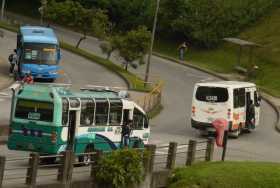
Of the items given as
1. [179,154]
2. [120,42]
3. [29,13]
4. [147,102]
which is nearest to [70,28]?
[29,13]

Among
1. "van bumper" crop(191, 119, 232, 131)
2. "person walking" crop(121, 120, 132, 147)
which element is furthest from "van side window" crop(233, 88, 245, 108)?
"person walking" crop(121, 120, 132, 147)

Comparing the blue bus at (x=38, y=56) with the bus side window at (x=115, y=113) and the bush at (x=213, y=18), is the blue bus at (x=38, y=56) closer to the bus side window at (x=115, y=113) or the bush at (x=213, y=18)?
the bush at (x=213, y=18)

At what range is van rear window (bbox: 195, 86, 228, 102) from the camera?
39.8 meters

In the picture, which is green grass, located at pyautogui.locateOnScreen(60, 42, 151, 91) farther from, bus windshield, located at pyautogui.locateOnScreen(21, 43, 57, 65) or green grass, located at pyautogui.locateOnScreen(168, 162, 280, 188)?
green grass, located at pyautogui.locateOnScreen(168, 162, 280, 188)

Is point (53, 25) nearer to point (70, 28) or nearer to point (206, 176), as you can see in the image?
point (70, 28)

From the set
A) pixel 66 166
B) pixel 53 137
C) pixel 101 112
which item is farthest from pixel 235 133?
pixel 66 166

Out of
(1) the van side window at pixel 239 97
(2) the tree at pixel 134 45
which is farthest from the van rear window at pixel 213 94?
(2) the tree at pixel 134 45

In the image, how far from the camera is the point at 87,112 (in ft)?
88.1

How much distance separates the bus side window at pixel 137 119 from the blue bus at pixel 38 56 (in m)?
24.2

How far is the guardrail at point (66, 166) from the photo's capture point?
60.1 ft

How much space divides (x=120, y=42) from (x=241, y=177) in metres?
37.3

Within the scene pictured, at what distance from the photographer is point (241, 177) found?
23.3 metres

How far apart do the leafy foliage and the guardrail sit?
0.66 ft

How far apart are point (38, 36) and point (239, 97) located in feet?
59.5
